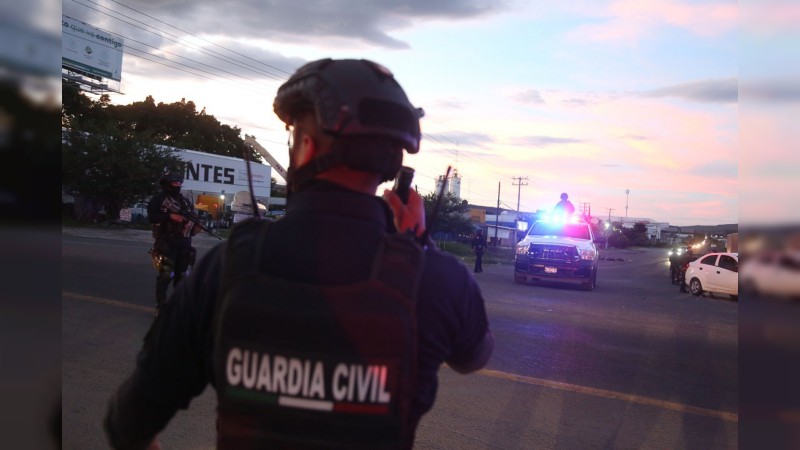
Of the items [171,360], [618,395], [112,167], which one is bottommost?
[618,395]

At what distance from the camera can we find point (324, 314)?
136cm

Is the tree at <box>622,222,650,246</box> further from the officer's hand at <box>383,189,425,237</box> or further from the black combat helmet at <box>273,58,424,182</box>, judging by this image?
the black combat helmet at <box>273,58,424,182</box>

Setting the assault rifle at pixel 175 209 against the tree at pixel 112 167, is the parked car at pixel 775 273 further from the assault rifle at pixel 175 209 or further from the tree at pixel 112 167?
the tree at pixel 112 167

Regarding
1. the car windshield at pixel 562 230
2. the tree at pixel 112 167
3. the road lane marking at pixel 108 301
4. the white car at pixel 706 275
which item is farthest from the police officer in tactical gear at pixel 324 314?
the tree at pixel 112 167

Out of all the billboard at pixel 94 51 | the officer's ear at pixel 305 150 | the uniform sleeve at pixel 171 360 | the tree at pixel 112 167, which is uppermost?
the billboard at pixel 94 51

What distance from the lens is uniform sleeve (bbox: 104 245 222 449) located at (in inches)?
59.6

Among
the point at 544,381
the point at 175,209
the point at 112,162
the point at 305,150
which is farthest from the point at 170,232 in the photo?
the point at 112,162

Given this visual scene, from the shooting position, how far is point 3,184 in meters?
1.38

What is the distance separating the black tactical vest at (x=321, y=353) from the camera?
1362 mm

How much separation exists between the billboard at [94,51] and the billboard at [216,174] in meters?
13.2

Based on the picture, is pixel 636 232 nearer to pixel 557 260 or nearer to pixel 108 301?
pixel 557 260

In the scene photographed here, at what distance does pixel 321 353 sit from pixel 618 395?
5556 millimetres

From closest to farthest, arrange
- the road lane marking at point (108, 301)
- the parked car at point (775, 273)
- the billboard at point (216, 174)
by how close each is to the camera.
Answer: the parked car at point (775, 273)
the road lane marking at point (108, 301)
the billboard at point (216, 174)

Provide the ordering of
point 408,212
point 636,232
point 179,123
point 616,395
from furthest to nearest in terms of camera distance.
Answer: point 636,232, point 179,123, point 616,395, point 408,212
